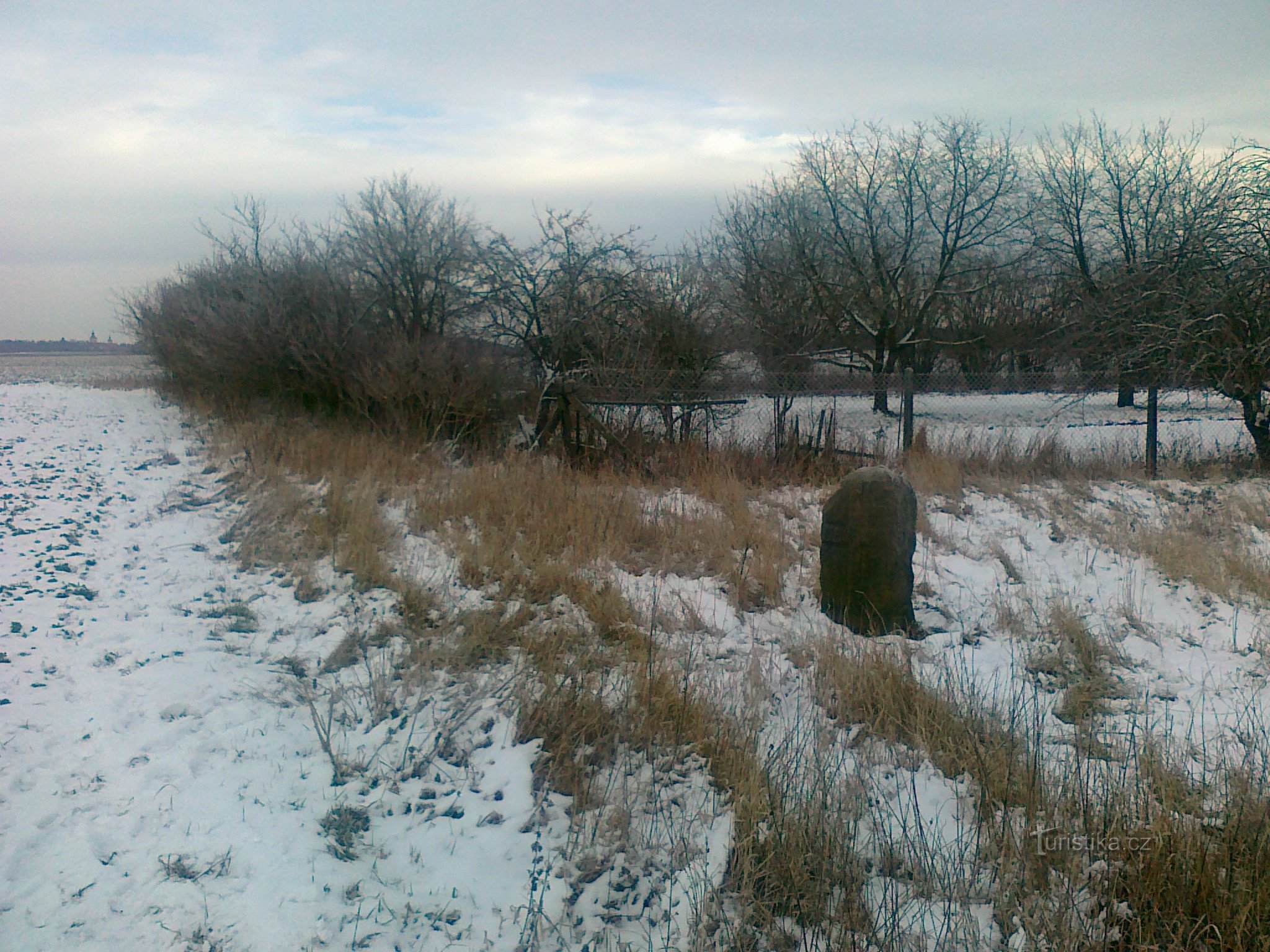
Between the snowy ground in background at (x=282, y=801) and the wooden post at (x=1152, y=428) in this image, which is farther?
the wooden post at (x=1152, y=428)

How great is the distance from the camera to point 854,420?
12438 millimetres

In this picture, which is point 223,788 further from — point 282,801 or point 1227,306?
point 1227,306

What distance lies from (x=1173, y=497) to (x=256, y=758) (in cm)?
884

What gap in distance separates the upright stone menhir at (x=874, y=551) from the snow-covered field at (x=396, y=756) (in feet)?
0.72

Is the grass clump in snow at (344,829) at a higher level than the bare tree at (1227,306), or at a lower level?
lower

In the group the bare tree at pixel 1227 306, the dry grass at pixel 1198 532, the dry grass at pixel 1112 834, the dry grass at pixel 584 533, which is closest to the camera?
the dry grass at pixel 1112 834

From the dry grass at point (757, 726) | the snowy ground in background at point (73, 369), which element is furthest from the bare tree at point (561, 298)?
the snowy ground in background at point (73, 369)

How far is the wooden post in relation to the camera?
30.8ft

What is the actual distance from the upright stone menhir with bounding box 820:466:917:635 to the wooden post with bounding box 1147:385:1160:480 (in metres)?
5.90

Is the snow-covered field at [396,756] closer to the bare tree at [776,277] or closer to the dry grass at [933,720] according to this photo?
the dry grass at [933,720]

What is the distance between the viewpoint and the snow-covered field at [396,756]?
107 inches

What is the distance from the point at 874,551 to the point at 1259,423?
793cm

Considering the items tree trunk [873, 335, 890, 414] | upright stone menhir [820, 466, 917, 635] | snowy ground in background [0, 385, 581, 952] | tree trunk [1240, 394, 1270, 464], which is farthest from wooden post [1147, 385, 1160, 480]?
snowy ground in background [0, 385, 581, 952]

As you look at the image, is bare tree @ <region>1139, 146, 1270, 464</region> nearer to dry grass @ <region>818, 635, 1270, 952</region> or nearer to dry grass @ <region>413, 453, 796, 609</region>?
dry grass @ <region>413, 453, 796, 609</region>
